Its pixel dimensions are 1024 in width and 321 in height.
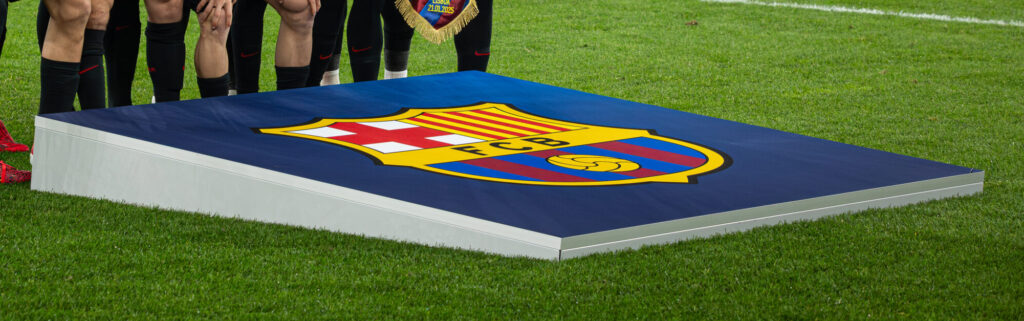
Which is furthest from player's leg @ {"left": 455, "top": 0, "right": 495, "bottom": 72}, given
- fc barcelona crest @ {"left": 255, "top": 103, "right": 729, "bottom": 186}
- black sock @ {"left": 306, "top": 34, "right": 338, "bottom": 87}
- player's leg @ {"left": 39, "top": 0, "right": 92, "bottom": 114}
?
player's leg @ {"left": 39, "top": 0, "right": 92, "bottom": 114}

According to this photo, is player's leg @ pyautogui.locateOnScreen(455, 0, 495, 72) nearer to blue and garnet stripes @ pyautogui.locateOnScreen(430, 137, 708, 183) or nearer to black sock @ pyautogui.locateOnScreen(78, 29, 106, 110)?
blue and garnet stripes @ pyautogui.locateOnScreen(430, 137, 708, 183)

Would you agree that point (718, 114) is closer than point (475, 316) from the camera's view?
No

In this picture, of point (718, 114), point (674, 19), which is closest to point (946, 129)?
point (718, 114)

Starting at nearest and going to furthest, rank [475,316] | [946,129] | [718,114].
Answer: [475,316], [946,129], [718,114]

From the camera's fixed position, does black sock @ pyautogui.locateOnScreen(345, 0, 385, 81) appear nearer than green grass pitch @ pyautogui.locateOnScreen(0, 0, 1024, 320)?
No

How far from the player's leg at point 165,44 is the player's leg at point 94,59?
0.54ft

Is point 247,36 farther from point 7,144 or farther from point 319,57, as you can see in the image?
point 7,144

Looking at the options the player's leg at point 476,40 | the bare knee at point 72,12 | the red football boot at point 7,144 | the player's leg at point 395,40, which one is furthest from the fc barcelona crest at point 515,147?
the red football boot at point 7,144

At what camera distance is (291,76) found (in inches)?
216

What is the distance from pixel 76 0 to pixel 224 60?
0.75 meters

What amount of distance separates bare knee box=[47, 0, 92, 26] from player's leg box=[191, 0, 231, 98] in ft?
1.50

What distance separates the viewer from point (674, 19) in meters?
10.4

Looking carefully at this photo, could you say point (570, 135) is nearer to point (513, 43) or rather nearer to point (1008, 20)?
point (513, 43)

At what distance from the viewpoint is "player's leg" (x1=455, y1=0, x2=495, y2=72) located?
600 cm
